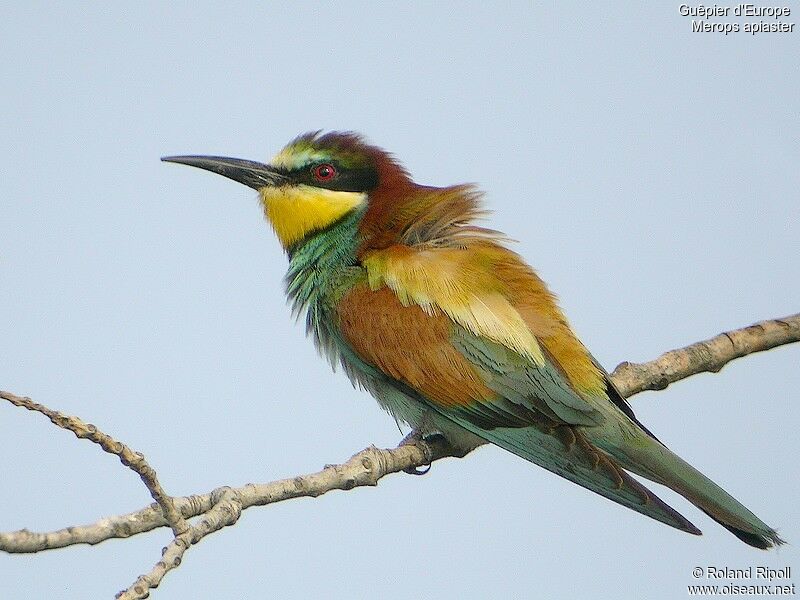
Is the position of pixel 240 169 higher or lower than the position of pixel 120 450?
higher

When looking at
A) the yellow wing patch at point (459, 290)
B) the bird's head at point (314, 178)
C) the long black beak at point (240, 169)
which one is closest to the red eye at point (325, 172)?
the bird's head at point (314, 178)

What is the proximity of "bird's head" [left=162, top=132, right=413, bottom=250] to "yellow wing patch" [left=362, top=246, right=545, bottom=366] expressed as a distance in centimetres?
44

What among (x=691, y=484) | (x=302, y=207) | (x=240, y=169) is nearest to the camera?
(x=691, y=484)

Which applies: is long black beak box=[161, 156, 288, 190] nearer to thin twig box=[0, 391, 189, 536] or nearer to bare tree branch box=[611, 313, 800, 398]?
bare tree branch box=[611, 313, 800, 398]

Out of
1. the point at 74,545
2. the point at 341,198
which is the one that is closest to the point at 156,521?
the point at 74,545

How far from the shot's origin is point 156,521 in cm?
192

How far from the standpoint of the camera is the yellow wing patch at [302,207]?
3.43m

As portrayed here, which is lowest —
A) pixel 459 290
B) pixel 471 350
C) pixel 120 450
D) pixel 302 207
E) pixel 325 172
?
pixel 120 450

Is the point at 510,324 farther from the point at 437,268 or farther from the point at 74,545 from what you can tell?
the point at 74,545

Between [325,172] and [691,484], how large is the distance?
63.2 inches

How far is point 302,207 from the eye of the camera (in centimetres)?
348

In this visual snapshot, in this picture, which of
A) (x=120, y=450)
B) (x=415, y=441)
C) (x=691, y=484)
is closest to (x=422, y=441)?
(x=415, y=441)

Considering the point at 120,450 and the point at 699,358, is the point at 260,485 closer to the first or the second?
the point at 120,450

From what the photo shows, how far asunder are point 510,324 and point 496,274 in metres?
0.18
